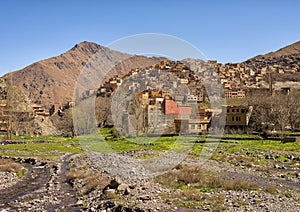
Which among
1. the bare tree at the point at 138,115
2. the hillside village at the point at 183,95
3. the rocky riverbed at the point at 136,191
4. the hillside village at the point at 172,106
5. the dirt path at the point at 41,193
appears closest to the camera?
the rocky riverbed at the point at 136,191

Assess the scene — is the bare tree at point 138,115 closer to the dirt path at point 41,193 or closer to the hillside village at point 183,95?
the hillside village at point 183,95

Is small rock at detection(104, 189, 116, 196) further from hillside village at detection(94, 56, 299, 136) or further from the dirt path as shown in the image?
hillside village at detection(94, 56, 299, 136)

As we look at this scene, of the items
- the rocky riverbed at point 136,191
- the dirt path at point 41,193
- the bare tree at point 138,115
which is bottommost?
the dirt path at point 41,193

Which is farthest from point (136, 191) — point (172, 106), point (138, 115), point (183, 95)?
point (183, 95)

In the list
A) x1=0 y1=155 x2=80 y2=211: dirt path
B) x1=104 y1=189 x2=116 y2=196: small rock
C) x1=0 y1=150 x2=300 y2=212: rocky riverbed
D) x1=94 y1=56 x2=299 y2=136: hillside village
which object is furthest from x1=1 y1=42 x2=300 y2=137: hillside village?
x1=104 y1=189 x2=116 y2=196: small rock

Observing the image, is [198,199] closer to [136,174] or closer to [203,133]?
[136,174]

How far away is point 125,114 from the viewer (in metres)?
53.4

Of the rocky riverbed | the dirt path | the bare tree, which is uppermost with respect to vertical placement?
the bare tree

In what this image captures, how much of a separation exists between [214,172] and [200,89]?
7442cm

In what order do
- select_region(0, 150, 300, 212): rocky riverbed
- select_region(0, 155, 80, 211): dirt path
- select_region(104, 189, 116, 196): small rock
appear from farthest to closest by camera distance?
select_region(0, 155, 80, 211): dirt path → select_region(104, 189, 116, 196): small rock → select_region(0, 150, 300, 212): rocky riverbed

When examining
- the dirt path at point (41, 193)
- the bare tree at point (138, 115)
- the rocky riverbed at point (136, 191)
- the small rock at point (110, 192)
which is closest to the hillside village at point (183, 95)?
the bare tree at point (138, 115)

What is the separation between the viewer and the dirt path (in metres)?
17.1

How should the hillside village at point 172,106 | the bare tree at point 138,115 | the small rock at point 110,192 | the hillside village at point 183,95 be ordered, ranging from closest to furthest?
1. the small rock at point 110,192
2. the bare tree at point 138,115
3. the hillside village at point 172,106
4. the hillside village at point 183,95

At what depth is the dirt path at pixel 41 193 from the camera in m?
17.1
